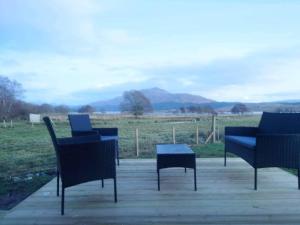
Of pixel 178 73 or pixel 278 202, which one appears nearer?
pixel 278 202

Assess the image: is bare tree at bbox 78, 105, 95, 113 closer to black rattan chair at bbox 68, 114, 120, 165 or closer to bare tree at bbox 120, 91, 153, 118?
bare tree at bbox 120, 91, 153, 118

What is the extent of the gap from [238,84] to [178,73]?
153 inches

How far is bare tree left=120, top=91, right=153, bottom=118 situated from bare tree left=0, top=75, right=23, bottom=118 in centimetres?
770

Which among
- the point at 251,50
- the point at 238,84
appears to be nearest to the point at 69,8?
the point at 251,50

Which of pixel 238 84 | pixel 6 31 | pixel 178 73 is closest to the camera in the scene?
pixel 6 31

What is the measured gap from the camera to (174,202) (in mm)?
2840

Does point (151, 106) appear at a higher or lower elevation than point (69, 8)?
lower

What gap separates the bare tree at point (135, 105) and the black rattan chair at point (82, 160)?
13.1m

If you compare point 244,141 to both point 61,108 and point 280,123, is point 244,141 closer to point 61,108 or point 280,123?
point 280,123

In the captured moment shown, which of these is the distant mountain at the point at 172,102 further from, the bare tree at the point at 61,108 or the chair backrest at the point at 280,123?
the chair backrest at the point at 280,123

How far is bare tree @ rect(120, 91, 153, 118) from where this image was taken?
54.2ft

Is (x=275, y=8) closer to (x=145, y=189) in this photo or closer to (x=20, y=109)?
(x=145, y=189)

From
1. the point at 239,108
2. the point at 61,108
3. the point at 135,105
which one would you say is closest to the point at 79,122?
the point at 239,108

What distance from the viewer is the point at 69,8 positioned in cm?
629
